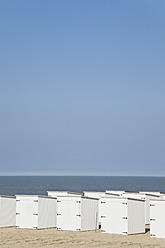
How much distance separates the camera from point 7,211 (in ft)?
110

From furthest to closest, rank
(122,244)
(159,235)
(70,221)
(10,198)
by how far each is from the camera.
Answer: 1. (10,198)
2. (70,221)
3. (159,235)
4. (122,244)

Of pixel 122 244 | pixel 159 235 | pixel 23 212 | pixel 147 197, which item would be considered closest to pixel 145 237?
pixel 159 235

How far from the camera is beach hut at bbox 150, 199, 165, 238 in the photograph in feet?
93.0

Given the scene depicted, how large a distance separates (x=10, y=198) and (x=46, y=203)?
8.79 feet

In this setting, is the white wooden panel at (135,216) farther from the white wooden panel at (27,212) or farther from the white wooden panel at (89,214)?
the white wooden panel at (27,212)

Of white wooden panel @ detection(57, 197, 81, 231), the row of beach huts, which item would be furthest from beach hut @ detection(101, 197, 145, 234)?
white wooden panel @ detection(57, 197, 81, 231)

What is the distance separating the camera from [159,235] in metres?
28.4

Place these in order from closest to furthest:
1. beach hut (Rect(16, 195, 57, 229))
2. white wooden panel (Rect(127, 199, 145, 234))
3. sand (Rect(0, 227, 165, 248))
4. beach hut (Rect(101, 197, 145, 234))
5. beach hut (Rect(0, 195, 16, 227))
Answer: sand (Rect(0, 227, 165, 248)) < beach hut (Rect(101, 197, 145, 234)) < white wooden panel (Rect(127, 199, 145, 234)) < beach hut (Rect(16, 195, 57, 229)) < beach hut (Rect(0, 195, 16, 227))

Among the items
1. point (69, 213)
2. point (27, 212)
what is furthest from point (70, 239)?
point (27, 212)

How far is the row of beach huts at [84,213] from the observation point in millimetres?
29281

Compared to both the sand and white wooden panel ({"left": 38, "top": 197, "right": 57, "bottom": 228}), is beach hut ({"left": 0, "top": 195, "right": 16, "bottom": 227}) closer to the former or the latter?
the sand

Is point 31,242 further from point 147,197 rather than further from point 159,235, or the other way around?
point 147,197

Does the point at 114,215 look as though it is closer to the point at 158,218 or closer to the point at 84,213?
the point at 84,213

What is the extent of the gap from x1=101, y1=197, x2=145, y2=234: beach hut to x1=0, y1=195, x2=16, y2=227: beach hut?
667 centimetres
